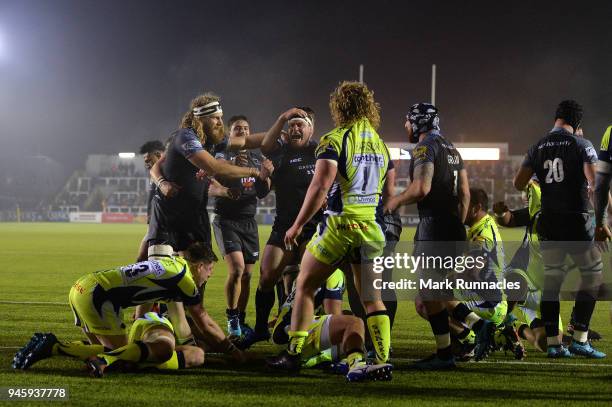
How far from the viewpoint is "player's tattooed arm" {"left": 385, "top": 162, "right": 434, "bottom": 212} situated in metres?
6.08

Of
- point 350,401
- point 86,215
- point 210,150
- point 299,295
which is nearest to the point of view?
point 350,401

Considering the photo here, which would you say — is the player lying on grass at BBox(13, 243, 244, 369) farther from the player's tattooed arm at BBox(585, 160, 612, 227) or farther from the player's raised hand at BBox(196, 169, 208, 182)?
the player's tattooed arm at BBox(585, 160, 612, 227)

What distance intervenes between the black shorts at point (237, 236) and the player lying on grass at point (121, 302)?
2783 millimetres

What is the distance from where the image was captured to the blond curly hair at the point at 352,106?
5832 millimetres

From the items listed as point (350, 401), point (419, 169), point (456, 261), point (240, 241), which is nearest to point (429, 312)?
point (456, 261)

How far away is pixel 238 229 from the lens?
30.1 feet

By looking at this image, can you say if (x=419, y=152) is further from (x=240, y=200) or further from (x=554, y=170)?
(x=240, y=200)

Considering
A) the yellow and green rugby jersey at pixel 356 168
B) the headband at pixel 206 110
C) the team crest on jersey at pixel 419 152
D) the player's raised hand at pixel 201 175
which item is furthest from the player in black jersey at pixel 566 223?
the player's raised hand at pixel 201 175

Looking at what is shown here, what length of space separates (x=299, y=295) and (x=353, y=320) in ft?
1.59

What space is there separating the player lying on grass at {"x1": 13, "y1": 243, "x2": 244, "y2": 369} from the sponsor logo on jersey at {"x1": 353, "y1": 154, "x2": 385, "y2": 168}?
167 centimetres

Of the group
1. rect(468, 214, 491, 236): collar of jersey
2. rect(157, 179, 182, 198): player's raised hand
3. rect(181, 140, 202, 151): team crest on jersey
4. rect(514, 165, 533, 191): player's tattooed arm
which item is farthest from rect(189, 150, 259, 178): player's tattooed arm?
rect(514, 165, 533, 191): player's tattooed arm

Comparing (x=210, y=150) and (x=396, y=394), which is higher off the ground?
(x=210, y=150)

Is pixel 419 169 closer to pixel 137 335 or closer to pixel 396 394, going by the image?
pixel 396 394

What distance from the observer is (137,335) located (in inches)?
246
